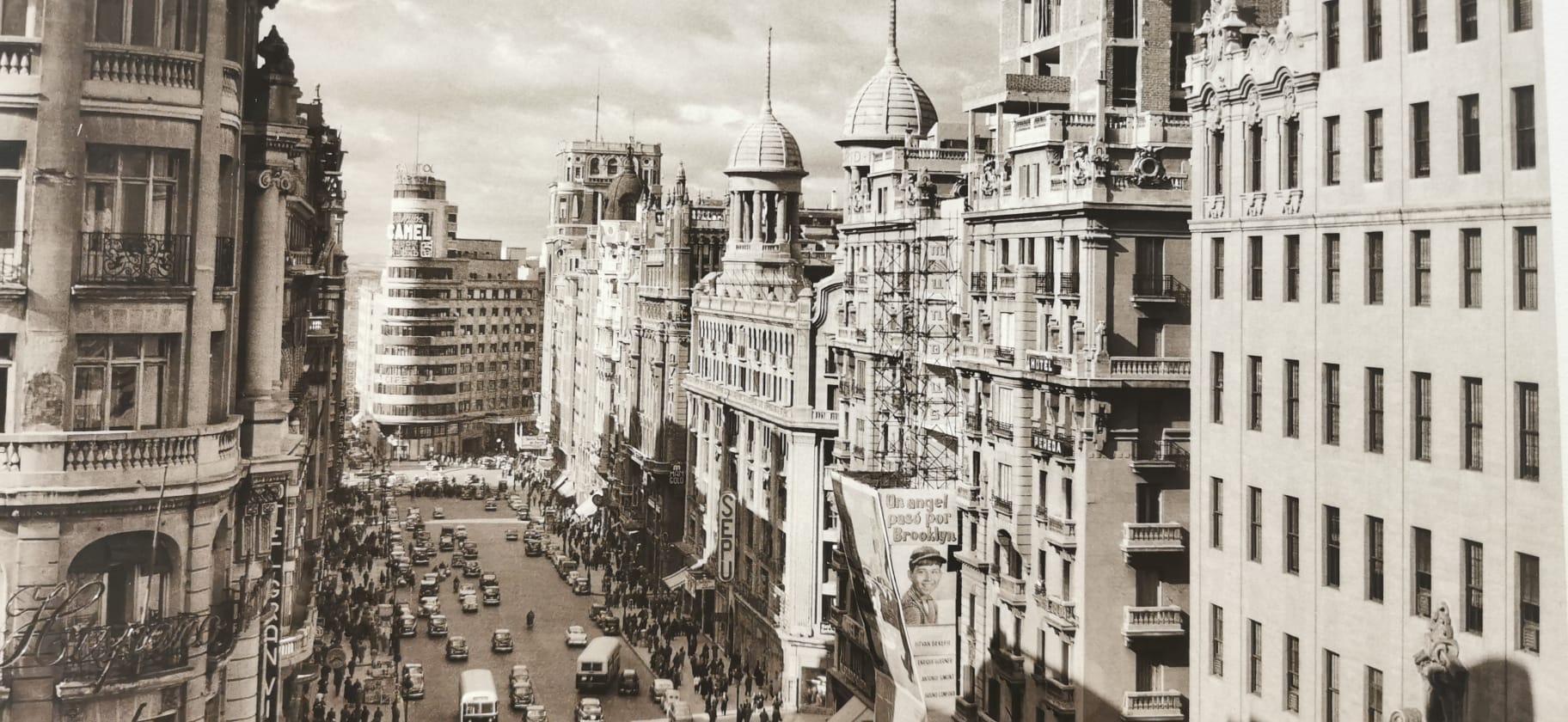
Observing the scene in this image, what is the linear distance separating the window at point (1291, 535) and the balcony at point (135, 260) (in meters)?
14.6

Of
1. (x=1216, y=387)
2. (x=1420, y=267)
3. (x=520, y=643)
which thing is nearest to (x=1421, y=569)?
(x=1420, y=267)

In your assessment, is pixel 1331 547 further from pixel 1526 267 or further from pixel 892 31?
pixel 892 31

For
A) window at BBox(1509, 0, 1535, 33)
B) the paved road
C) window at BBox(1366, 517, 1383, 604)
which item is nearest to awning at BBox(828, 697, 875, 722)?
the paved road

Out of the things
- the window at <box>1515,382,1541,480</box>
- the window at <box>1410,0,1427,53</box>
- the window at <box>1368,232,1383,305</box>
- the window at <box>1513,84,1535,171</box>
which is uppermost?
the window at <box>1410,0,1427,53</box>

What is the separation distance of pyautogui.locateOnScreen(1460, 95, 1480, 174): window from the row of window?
0.76m

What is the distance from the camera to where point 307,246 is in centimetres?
3419

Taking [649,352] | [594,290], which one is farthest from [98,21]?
[594,290]

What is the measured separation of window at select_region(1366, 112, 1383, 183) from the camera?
19.8m

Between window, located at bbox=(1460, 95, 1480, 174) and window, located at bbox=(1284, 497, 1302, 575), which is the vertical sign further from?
window, located at bbox=(1460, 95, 1480, 174)

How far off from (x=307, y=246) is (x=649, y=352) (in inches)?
1100

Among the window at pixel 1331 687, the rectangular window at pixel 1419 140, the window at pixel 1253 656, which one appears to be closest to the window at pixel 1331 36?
the rectangular window at pixel 1419 140

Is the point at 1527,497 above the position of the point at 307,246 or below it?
below

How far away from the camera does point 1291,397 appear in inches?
854

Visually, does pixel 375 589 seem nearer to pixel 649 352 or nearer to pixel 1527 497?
pixel 649 352
